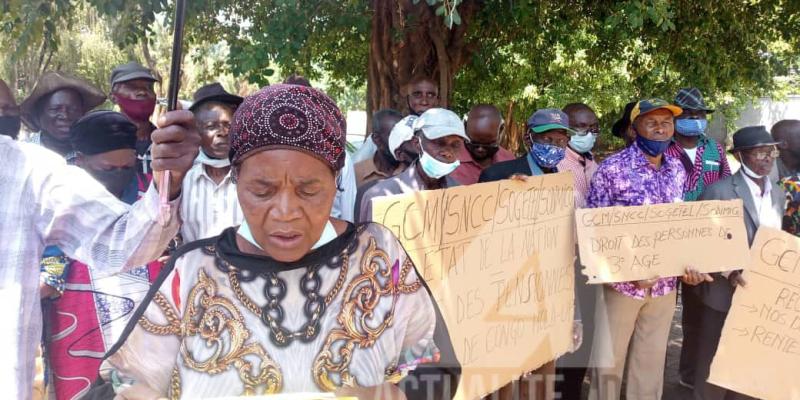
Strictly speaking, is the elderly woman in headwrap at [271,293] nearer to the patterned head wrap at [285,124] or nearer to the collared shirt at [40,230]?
the patterned head wrap at [285,124]

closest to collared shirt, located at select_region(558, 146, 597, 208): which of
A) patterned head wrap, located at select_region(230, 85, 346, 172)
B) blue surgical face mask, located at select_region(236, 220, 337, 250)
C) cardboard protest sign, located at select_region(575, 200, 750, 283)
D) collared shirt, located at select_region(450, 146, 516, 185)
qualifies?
collared shirt, located at select_region(450, 146, 516, 185)

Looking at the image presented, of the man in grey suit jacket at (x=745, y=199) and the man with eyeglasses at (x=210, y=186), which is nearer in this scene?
the man with eyeglasses at (x=210, y=186)

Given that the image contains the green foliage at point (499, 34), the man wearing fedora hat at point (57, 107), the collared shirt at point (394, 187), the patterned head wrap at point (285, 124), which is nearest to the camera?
the patterned head wrap at point (285, 124)

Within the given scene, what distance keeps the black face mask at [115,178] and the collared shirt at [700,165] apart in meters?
3.47

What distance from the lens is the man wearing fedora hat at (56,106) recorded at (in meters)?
3.61

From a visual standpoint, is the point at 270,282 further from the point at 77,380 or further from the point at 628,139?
the point at 628,139

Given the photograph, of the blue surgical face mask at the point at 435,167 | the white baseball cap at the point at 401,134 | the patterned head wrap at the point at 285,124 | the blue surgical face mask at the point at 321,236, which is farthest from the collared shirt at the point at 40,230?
the white baseball cap at the point at 401,134

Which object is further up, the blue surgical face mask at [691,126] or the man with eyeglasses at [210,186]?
the blue surgical face mask at [691,126]

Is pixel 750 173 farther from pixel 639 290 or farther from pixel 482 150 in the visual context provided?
pixel 482 150

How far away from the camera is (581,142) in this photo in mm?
4547

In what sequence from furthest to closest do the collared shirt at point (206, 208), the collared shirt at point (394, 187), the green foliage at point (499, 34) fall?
1. the green foliage at point (499, 34)
2. the collared shirt at point (394, 187)
3. the collared shirt at point (206, 208)

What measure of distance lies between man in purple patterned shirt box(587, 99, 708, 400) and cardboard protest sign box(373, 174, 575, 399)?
0.32 m

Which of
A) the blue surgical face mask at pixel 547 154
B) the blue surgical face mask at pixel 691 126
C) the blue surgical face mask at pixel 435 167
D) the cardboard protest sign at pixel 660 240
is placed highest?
the blue surgical face mask at pixel 691 126

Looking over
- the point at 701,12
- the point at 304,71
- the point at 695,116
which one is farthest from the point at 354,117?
the point at 695,116
